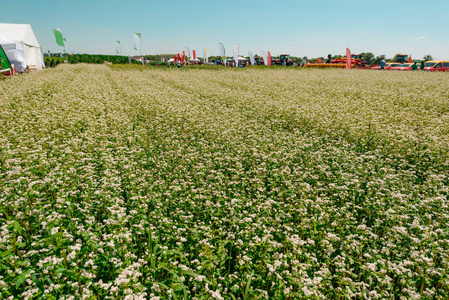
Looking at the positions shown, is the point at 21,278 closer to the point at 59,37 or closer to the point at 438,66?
the point at 438,66

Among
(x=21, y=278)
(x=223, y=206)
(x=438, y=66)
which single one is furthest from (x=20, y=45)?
(x=438, y=66)

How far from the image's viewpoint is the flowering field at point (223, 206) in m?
3.46

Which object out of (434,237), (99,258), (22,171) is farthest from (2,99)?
(434,237)

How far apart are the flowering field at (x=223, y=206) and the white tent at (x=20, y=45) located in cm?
2657

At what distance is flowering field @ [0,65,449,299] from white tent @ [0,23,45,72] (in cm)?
2657

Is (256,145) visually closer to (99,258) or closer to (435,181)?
(435,181)

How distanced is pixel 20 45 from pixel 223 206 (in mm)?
42246

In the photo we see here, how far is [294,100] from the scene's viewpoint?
1582 cm

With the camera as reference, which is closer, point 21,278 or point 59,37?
point 21,278

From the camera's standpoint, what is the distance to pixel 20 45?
1366 inches

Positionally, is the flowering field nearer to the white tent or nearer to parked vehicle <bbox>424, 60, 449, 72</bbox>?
the white tent

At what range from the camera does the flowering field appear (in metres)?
3.46

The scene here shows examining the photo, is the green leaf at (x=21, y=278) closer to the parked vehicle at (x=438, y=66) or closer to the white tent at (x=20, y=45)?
the white tent at (x=20, y=45)

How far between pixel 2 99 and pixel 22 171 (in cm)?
1112
